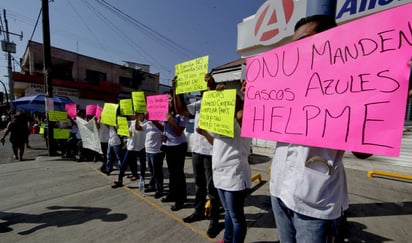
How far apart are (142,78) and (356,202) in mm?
26394

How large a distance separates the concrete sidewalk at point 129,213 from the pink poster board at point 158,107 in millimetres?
1532

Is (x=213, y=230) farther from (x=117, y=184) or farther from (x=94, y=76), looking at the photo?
(x=94, y=76)

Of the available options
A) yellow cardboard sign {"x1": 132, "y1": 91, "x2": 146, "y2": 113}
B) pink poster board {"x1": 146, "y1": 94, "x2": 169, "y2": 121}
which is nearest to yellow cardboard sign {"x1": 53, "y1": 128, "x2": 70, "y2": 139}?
yellow cardboard sign {"x1": 132, "y1": 91, "x2": 146, "y2": 113}

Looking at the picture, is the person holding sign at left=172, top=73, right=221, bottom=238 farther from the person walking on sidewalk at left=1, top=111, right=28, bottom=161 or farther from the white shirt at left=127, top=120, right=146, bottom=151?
the person walking on sidewalk at left=1, top=111, right=28, bottom=161

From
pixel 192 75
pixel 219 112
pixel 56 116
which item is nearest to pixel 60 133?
pixel 56 116

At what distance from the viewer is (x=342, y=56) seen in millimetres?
1039

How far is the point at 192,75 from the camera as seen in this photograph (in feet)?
8.14

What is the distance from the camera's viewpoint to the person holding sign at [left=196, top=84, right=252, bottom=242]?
191cm

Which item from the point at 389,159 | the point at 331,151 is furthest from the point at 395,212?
the point at 331,151

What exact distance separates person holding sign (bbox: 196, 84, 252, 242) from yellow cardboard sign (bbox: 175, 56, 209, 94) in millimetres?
393

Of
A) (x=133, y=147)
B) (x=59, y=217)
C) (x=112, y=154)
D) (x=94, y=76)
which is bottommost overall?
(x=59, y=217)

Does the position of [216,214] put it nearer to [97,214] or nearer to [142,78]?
[97,214]

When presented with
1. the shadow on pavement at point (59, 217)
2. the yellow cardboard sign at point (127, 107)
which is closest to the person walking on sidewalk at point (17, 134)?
the shadow on pavement at point (59, 217)

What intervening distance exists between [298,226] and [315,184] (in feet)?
0.88
